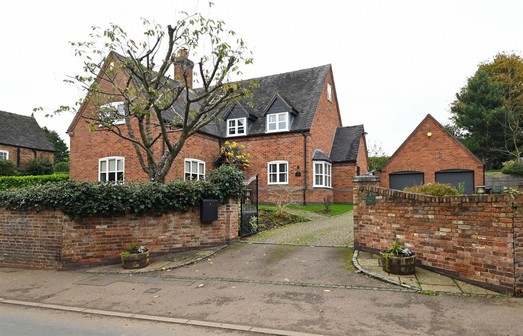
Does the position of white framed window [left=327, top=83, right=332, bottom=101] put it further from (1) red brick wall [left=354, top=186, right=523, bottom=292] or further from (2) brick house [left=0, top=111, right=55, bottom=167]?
(2) brick house [left=0, top=111, right=55, bottom=167]

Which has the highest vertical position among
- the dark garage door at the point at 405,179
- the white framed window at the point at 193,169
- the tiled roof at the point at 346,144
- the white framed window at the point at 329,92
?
the white framed window at the point at 329,92

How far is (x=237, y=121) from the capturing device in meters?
25.8

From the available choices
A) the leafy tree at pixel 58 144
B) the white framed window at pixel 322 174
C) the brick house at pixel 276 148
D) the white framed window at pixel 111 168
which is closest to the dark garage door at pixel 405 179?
the brick house at pixel 276 148

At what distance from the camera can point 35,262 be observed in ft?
31.8

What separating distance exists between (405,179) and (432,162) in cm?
205

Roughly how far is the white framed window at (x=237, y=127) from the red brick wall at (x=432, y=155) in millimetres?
10620

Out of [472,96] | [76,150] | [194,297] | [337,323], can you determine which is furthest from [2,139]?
[472,96]

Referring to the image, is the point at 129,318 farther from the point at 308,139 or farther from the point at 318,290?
the point at 308,139

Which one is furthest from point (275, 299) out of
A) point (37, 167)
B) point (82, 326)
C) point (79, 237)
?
point (37, 167)

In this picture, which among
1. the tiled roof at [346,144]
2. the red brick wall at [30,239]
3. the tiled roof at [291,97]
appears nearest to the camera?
the red brick wall at [30,239]

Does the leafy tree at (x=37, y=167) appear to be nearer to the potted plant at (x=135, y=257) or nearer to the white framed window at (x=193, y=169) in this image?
the white framed window at (x=193, y=169)

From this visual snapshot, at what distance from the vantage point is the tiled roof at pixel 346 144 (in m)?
26.1

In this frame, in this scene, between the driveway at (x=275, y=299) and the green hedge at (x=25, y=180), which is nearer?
the driveway at (x=275, y=299)

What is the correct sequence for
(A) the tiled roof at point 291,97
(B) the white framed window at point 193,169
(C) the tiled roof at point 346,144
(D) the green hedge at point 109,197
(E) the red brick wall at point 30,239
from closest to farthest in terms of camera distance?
(D) the green hedge at point 109,197
(E) the red brick wall at point 30,239
(B) the white framed window at point 193,169
(A) the tiled roof at point 291,97
(C) the tiled roof at point 346,144
